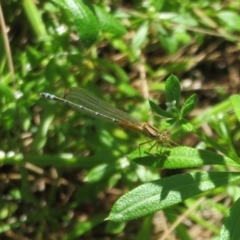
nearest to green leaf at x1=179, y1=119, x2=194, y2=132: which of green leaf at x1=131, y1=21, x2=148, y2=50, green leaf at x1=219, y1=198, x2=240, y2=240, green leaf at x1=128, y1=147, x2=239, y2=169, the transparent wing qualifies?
green leaf at x1=128, y1=147, x2=239, y2=169

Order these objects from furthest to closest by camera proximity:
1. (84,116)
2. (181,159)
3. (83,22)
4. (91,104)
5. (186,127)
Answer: (84,116) < (91,104) < (83,22) < (181,159) < (186,127)

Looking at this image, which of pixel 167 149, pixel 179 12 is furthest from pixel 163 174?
pixel 167 149

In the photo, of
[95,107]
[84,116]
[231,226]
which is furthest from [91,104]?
[231,226]

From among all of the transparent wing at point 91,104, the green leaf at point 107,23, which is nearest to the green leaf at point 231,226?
the transparent wing at point 91,104

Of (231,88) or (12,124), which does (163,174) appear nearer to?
(231,88)

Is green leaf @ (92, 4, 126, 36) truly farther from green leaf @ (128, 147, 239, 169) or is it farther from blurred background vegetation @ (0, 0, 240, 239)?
green leaf @ (128, 147, 239, 169)

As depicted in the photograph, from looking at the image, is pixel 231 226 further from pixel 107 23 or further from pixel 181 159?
pixel 107 23

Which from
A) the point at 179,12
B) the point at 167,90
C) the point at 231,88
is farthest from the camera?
the point at 231,88
